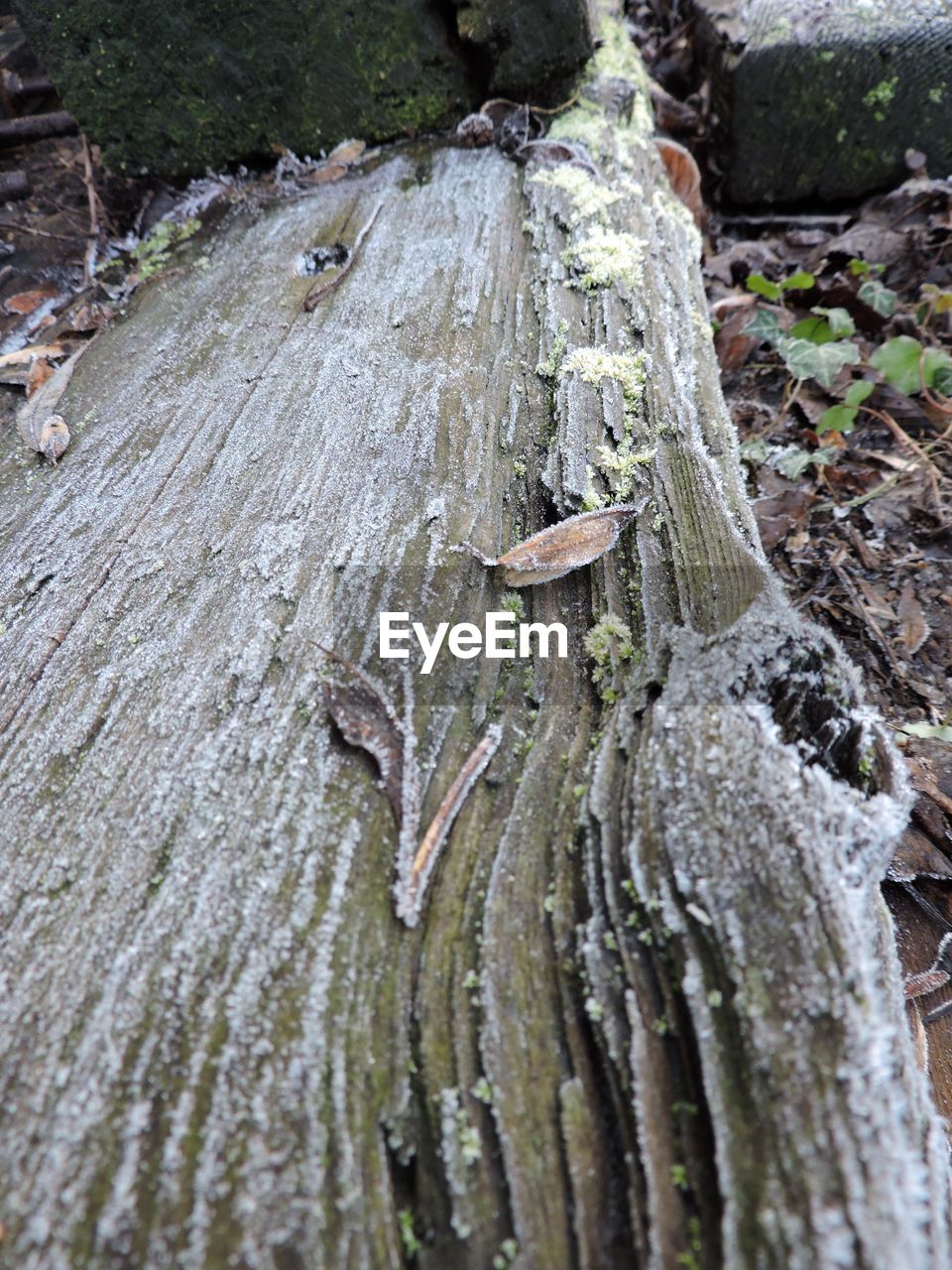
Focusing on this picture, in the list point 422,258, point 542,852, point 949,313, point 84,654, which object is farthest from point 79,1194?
point 949,313

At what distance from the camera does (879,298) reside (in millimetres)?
2648

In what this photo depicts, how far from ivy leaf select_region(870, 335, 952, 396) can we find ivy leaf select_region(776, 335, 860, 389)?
8 cm

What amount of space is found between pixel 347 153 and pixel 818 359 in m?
1.66

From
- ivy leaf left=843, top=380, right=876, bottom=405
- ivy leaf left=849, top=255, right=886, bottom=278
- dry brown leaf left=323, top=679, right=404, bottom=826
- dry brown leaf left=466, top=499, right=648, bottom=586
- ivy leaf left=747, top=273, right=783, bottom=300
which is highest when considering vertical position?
dry brown leaf left=466, top=499, right=648, bottom=586

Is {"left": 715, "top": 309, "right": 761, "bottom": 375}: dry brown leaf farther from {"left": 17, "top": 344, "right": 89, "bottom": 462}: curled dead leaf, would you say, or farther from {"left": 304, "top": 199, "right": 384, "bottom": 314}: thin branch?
{"left": 17, "top": 344, "right": 89, "bottom": 462}: curled dead leaf

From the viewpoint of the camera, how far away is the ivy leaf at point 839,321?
252 centimetres

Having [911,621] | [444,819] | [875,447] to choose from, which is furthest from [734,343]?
[444,819]

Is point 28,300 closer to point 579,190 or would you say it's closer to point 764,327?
point 579,190

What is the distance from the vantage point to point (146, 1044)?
2.71 ft

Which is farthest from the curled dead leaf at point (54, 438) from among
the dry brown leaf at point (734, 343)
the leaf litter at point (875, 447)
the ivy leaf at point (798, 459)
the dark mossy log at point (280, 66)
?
the dry brown leaf at point (734, 343)

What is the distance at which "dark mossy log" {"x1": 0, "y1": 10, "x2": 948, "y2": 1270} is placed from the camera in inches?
29.0

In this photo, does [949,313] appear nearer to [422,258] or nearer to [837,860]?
[422,258]

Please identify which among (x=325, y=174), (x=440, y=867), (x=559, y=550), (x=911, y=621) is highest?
(x=325, y=174)

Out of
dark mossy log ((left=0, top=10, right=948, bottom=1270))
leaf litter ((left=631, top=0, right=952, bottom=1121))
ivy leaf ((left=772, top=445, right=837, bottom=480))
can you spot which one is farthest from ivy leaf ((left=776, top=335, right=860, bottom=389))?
dark mossy log ((left=0, top=10, right=948, bottom=1270))
